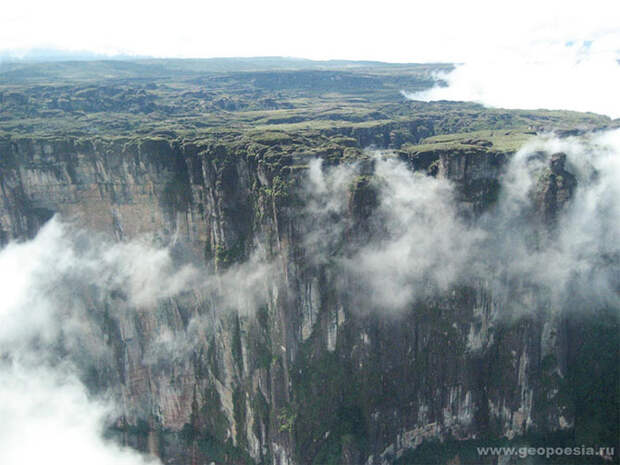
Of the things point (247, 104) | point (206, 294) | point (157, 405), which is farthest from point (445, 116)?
point (157, 405)

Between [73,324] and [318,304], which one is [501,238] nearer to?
[318,304]

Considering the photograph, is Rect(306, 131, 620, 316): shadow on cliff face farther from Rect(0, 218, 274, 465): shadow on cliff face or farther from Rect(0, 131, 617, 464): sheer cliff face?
Rect(0, 218, 274, 465): shadow on cliff face

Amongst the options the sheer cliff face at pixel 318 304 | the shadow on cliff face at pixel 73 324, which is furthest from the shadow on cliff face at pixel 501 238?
the shadow on cliff face at pixel 73 324

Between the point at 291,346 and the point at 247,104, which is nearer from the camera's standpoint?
the point at 291,346

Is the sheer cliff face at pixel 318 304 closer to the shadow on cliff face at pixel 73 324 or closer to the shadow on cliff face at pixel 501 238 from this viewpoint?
the shadow on cliff face at pixel 501 238

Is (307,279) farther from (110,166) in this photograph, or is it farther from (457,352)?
(110,166)

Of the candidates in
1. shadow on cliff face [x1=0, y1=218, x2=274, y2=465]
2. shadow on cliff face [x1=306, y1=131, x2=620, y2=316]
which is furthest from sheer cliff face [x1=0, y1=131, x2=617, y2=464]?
shadow on cliff face [x1=0, y1=218, x2=274, y2=465]
